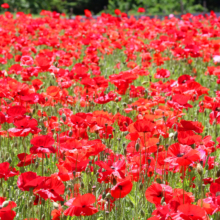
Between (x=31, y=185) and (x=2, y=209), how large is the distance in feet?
0.55

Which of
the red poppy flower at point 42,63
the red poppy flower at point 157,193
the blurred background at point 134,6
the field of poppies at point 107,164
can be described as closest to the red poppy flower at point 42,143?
the field of poppies at point 107,164

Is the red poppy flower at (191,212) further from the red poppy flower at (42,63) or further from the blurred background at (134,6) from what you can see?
the blurred background at (134,6)

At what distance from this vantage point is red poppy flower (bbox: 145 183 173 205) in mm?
1690

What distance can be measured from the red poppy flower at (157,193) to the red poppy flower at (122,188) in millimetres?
88

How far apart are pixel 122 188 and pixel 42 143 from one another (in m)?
0.48

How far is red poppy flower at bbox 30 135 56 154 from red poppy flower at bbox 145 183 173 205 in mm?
526

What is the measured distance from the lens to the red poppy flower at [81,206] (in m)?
1.49

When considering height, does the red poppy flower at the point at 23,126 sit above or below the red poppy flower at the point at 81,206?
above

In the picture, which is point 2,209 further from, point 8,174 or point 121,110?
point 121,110

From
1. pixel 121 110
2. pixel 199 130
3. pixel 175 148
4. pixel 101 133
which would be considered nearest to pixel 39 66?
pixel 121 110

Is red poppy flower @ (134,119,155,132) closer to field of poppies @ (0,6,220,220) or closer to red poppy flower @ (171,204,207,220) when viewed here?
field of poppies @ (0,6,220,220)

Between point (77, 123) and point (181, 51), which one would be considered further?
point (181, 51)

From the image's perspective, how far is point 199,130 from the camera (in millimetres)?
2217

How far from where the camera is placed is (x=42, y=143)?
1909 millimetres
